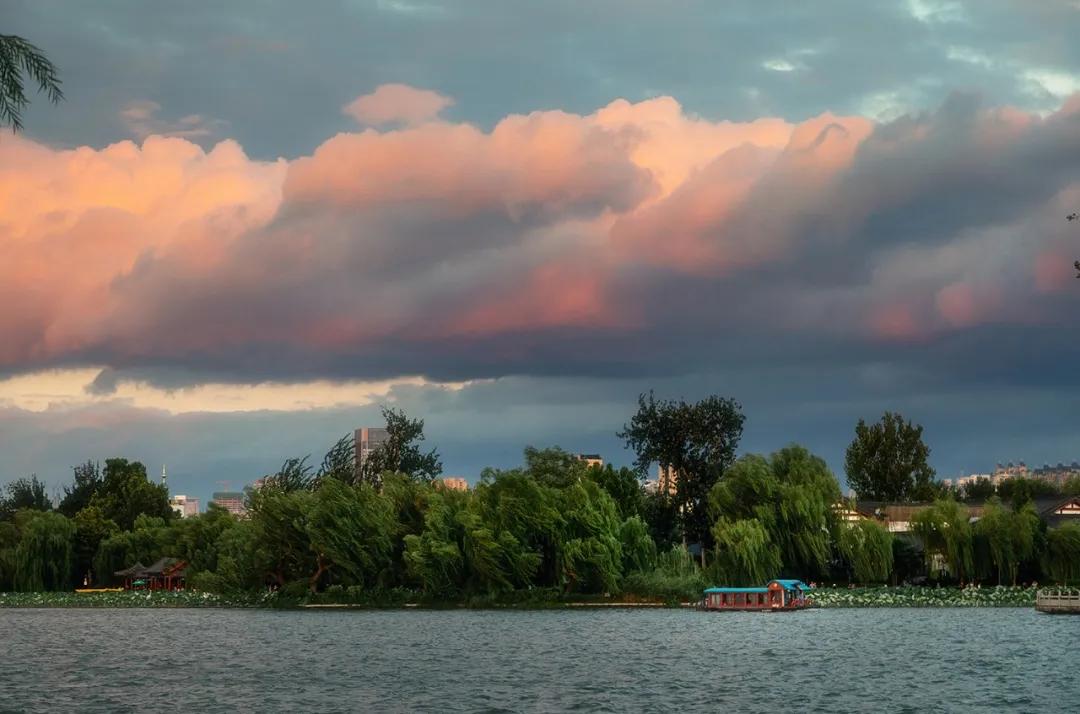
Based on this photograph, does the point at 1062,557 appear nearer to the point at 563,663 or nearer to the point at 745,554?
the point at 745,554

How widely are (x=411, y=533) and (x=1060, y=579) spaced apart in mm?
43975

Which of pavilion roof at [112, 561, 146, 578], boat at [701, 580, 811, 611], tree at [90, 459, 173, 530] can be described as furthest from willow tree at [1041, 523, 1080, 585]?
tree at [90, 459, 173, 530]

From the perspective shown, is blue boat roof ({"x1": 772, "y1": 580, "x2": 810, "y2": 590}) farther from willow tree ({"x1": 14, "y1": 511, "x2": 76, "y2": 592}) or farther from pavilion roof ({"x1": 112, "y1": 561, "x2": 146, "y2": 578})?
willow tree ({"x1": 14, "y1": 511, "x2": 76, "y2": 592})

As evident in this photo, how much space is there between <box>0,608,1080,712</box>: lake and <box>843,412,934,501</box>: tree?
216 ft

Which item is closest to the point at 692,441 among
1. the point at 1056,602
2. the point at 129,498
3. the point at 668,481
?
the point at 668,481

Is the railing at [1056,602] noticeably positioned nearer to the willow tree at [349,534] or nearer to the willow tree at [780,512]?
the willow tree at [780,512]

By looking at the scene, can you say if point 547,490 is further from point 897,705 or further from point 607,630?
point 897,705

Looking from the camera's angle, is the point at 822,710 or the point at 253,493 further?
the point at 253,493

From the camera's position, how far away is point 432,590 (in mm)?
87438

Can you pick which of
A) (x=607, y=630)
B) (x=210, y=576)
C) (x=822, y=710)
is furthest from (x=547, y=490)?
(x=822, y=710)

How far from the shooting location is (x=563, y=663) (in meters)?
51.3

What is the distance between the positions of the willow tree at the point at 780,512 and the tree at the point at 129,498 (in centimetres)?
7751

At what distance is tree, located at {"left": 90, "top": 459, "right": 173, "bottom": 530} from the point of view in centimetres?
14273

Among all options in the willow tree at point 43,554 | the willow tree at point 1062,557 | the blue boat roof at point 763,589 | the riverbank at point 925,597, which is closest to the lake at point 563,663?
the blue boat roof at point 763,589
